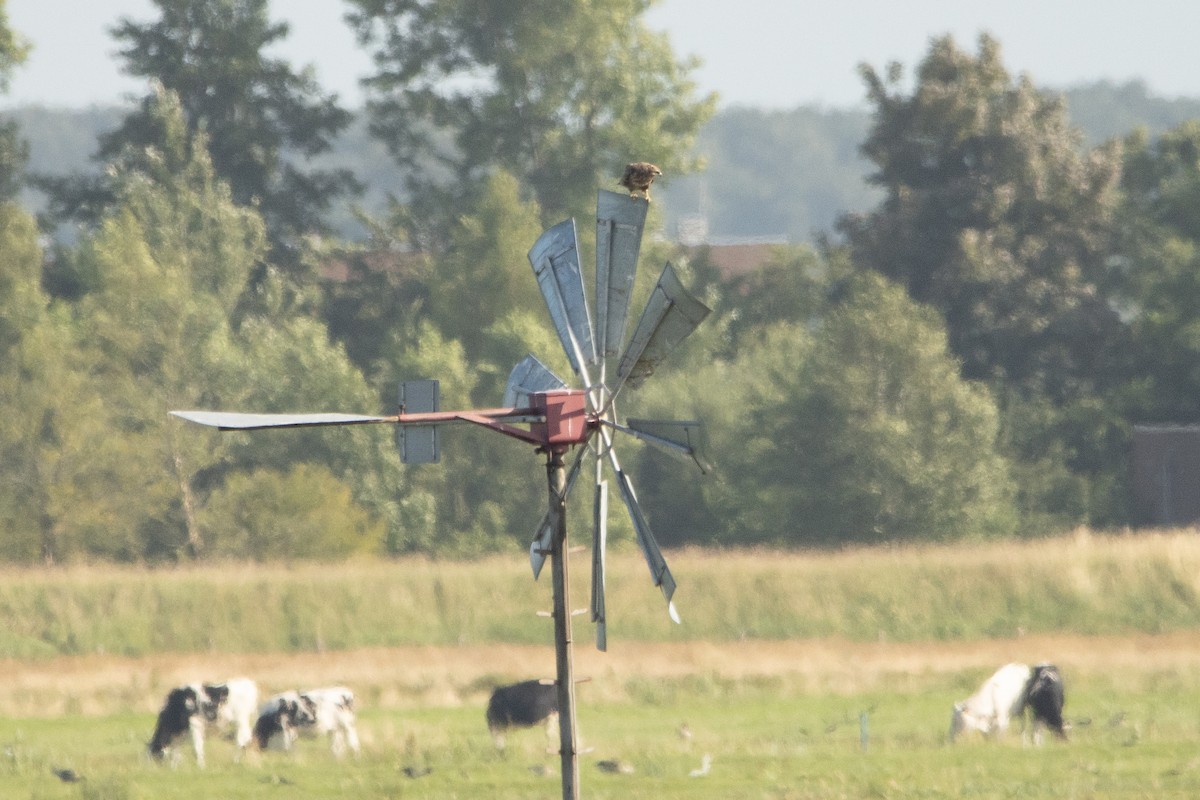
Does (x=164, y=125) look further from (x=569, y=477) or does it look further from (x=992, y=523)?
(x=569, y=477)

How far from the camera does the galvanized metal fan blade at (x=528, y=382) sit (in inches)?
636

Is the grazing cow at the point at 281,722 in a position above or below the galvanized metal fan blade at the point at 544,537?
below

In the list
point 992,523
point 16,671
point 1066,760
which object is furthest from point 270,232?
point 1066,760

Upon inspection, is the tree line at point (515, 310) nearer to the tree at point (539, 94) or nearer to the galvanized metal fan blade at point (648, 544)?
the tree at point (539, 94)

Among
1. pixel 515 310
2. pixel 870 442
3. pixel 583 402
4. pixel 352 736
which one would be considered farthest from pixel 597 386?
pixel 515 310

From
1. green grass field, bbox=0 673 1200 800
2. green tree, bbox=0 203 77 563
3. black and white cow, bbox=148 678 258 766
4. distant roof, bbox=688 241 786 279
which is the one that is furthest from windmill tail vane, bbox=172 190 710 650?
distant roof, bbox=688 241 786 279

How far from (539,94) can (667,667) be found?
43118mm

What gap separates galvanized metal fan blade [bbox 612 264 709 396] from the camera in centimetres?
1475

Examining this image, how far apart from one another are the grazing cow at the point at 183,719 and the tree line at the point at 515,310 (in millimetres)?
27507

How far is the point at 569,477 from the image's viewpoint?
15.3m

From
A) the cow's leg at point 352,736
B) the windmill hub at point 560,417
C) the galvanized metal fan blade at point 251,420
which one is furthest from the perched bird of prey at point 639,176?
the cow's leg at point 352,736

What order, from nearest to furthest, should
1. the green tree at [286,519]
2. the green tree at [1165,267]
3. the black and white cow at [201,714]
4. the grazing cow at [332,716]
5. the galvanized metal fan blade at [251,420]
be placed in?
the galvanized metal fan blade at [251,420]
the black and white cow at [201,714]
the grazing cow at [332,716]
the green tree at [286,519]
the green tree at [1165,267]

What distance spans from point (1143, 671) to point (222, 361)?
37003 mm

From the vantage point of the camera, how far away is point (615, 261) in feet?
51.1
